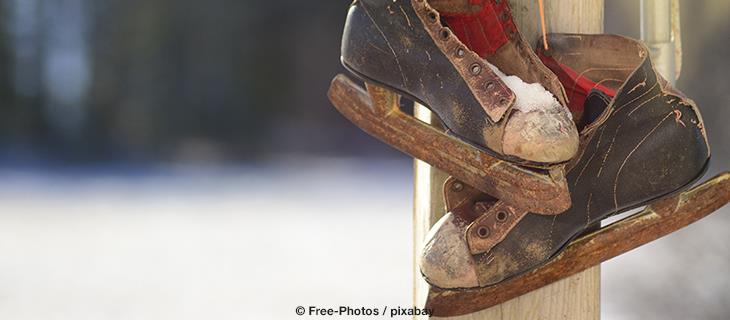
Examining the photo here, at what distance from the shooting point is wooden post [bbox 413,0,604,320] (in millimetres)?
1185

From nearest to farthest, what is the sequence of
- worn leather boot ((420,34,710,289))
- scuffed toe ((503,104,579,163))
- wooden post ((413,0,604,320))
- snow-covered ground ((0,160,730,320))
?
scuffed toe ((503,104,579,163))
worn leather boot ((420,34,710,289))
wooden post ((413,0,604,320))
snow-covered ground ((0,160,730,320))

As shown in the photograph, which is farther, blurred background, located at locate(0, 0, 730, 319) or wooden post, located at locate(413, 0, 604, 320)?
blurred background, located at locate(0, 0, 730, 319)

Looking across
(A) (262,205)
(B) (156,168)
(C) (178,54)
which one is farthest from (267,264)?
(C) (178,54)

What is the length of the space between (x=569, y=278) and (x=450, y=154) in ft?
0.80

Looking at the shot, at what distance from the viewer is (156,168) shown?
219 inches

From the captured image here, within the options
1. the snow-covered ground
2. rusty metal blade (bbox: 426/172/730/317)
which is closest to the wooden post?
rusty metal blade (bbox: 426/172/730/317)

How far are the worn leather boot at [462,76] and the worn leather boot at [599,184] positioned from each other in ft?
0.25

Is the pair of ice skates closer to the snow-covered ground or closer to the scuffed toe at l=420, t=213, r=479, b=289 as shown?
the scuffed toe at l=420, t=213, r=479, b=289

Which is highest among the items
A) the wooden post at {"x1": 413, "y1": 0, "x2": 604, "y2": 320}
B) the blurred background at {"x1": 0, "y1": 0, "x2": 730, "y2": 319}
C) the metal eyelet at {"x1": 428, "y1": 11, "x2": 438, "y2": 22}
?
the metal eyelet at {"x1": 428, "y1": 11, "x2": 438, "y2": 22}

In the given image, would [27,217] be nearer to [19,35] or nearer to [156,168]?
[156,168]

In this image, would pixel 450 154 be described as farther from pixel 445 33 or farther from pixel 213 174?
pixel 213 174

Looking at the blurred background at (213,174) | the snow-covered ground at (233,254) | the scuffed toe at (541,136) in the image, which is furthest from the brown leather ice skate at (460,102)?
the snow-covered ground at (233,254)

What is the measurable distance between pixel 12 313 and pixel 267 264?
875 millimetres

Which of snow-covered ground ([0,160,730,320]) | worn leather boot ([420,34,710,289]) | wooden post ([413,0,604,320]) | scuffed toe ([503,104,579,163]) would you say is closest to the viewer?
scuffed toe ([503,104,579,163])
